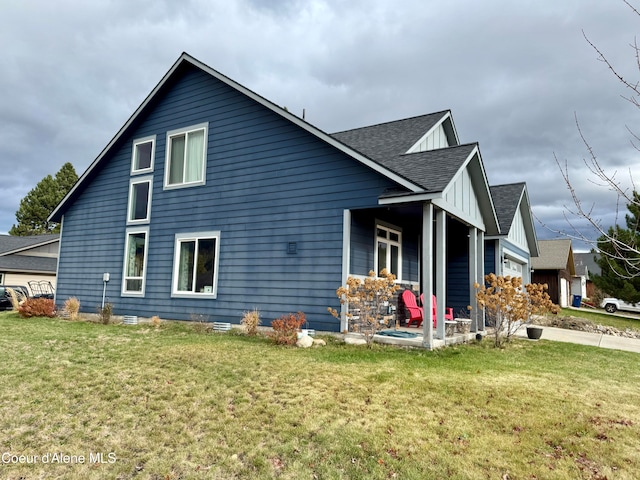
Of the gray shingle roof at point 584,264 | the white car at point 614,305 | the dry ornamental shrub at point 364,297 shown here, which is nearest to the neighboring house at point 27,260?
the dry ornamental shrub at point 364,297

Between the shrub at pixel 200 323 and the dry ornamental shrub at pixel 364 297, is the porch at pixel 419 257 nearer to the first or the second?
the dry ornamental shrub at pixel 364 297

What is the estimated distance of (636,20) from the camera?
10.1 ft

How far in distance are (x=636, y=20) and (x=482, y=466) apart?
11.9 ft

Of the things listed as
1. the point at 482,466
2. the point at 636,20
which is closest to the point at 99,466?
the point at 482,466

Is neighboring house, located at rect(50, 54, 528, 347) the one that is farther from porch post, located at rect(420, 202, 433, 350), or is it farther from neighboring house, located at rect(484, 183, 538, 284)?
neighboring house, located at rect(484, 183, 538, 284)

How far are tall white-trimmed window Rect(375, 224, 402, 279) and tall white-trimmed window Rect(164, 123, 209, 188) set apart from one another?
505 centimetres

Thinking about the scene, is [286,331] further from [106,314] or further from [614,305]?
[614,305]

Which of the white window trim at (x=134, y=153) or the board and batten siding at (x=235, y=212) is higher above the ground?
the white window trim at (x=134, y=153)

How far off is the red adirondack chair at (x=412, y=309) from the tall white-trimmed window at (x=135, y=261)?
7403 millimetres

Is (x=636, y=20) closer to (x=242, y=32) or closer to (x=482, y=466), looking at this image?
(x=482, y=466)

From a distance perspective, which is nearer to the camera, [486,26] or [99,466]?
[99,466]

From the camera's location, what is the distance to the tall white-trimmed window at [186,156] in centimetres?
1159

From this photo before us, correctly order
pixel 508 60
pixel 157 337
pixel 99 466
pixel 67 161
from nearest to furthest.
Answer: pixel 99 466 < pixel 508 60 < pixel 157 337 < pixel 67 161

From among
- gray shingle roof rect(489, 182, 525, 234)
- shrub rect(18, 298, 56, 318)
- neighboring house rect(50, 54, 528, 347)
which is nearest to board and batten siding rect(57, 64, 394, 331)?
neighboring house rect(50, 54, 528, 347)
